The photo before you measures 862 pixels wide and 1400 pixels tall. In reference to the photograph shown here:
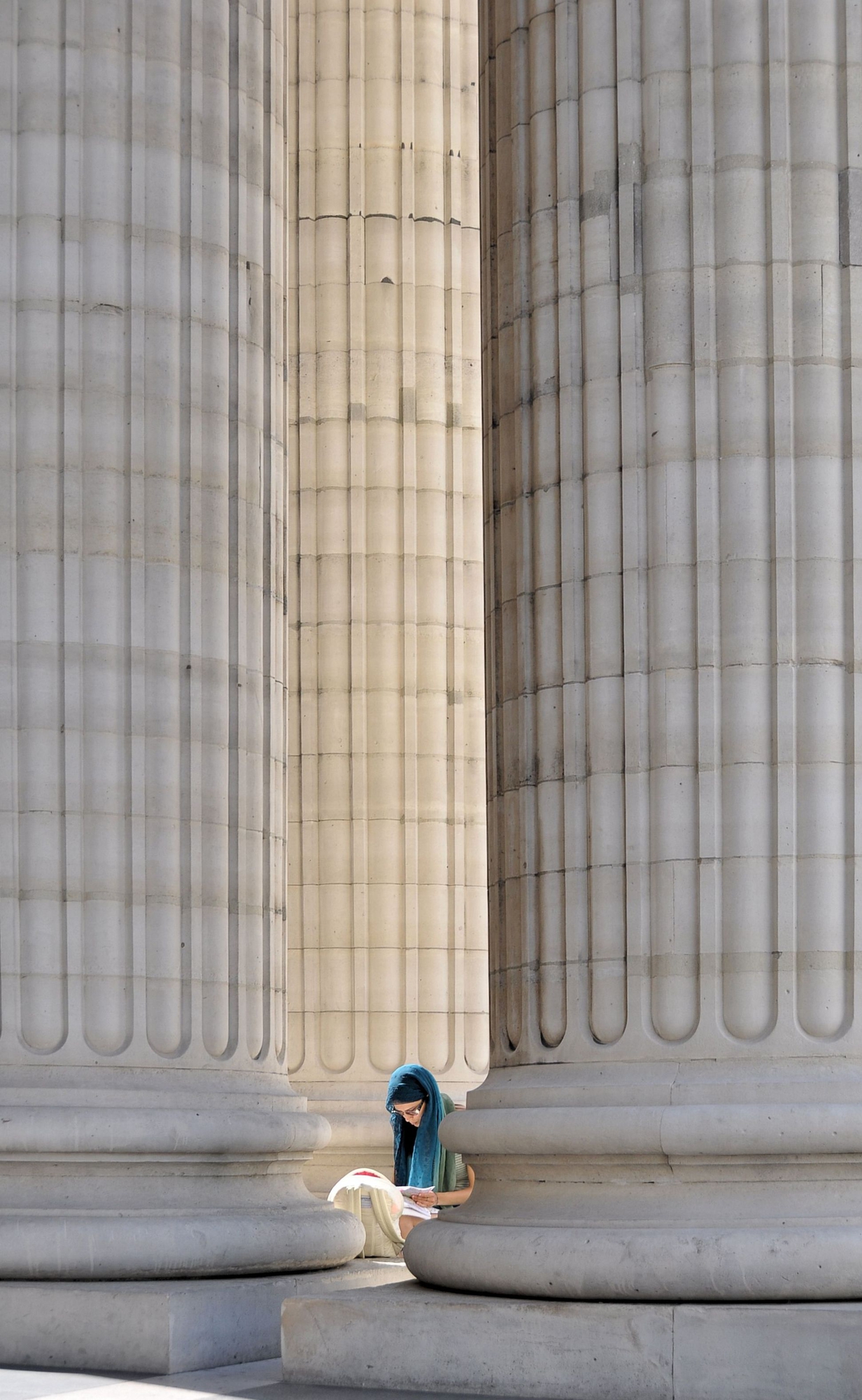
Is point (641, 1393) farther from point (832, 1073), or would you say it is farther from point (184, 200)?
point (184, 200)

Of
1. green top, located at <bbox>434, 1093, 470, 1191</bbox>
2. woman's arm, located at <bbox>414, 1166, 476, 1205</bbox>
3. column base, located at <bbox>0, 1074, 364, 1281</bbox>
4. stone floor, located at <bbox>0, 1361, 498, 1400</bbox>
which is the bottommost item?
stone floor, located at <bbox>0, 1361, 498, 1400</bbox>

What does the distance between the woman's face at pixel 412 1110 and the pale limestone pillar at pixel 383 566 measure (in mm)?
3146

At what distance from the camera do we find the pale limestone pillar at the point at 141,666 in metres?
18.6

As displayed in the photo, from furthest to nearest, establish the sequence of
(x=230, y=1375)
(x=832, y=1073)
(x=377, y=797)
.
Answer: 1. (x=377, y=797)
2. (x=230, y=1375)
3. (x=832, y=1073)

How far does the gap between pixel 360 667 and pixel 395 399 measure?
4046 millimetres

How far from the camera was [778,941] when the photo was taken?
50.1ft

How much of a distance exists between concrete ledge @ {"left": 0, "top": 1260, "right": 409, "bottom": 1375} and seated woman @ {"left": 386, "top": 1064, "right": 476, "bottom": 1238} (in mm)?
6533

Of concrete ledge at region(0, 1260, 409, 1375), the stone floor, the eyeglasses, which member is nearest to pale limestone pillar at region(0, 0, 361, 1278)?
concrete ledge at region(0, 1260, 409, 1375)

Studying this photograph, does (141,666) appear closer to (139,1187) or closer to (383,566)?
(139,1187)

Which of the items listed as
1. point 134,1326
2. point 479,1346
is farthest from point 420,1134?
point 479,1346

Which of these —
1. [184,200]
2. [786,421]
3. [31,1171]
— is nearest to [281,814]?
[31,1171]

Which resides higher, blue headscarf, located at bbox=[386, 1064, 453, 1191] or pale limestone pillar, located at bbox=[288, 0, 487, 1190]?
pale limestone pillar, located at bbox=[288, 0, 487, 1190]

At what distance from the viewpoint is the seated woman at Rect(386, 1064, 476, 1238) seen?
80.2 ft

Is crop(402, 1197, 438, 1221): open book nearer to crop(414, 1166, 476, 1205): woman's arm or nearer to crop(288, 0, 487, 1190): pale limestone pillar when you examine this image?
crop(414, 1166, 476, 1205): woman's arm
